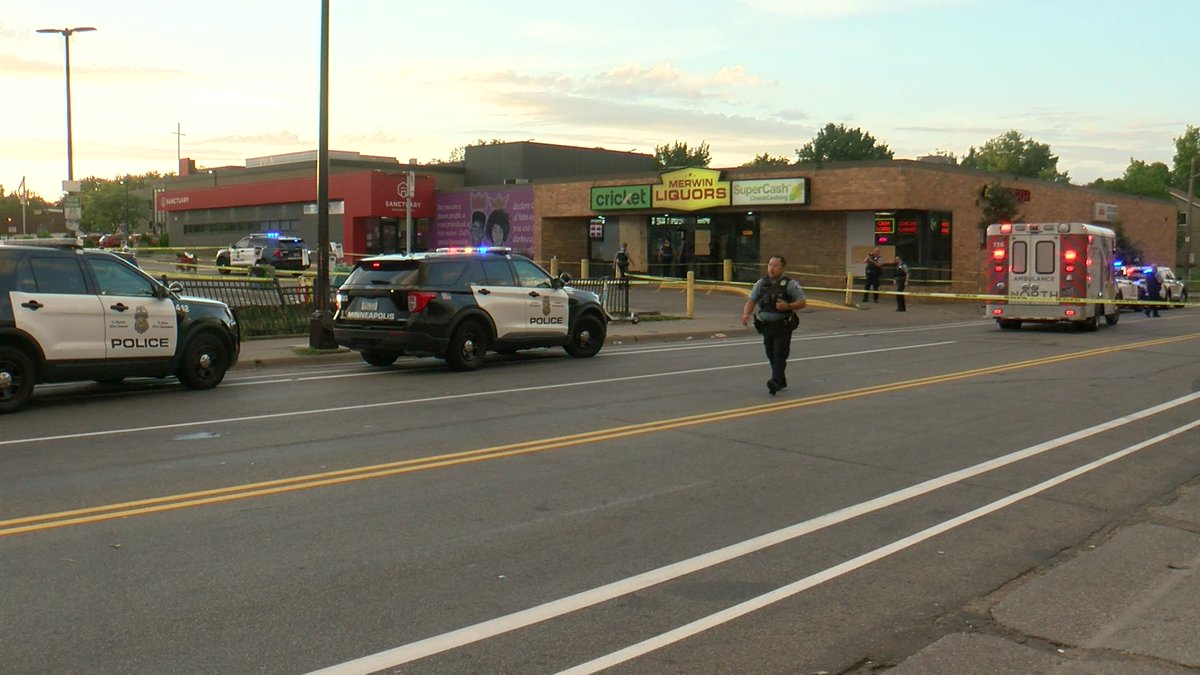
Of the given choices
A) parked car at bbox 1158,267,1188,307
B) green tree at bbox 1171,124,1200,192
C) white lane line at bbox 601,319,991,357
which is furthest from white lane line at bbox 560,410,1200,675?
green tree at bbox 1171,124,1200,192

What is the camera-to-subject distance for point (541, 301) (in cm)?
1873

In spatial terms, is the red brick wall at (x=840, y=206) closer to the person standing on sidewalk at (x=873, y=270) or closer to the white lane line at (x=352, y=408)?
the person standing on sidewalk at (x=873, y=270)

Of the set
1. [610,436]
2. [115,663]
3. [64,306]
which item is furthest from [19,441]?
[115,663]

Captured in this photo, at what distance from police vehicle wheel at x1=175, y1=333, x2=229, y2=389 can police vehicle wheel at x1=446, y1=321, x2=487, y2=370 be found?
331 centimetres

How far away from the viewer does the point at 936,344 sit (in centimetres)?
2297

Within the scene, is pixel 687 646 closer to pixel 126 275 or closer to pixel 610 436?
pixel 610 436

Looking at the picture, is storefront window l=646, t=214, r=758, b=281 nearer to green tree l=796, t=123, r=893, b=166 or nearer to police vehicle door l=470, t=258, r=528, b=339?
police vehicle door l=470, t=258, r=528, b=339

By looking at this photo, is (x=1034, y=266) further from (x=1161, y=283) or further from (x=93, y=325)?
(x=93, y=325)

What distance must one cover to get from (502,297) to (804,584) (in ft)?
39.6

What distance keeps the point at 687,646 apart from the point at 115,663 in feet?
8.33

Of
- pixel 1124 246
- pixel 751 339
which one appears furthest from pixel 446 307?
pixel 1124 246

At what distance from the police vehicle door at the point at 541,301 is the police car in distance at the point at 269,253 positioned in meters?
26.7

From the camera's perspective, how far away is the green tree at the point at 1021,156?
5933 inches

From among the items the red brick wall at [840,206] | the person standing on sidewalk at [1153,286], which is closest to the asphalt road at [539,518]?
the red brick wall at [840,206]
